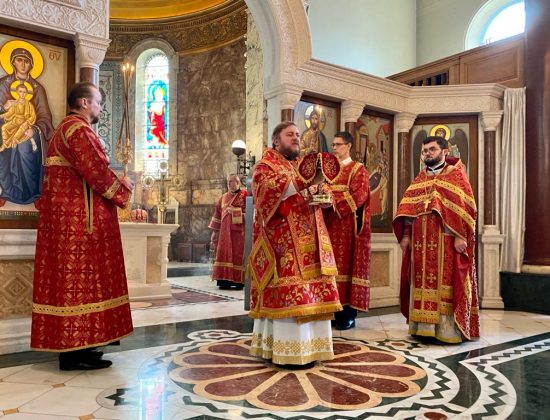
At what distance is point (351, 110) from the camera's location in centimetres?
718

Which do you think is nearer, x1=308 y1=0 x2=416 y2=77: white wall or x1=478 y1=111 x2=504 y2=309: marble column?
x1=478 y1=111 x2=504 y2=309: marble column

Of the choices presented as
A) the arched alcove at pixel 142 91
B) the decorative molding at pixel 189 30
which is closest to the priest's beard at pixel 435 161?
the decorative molding at pixel 189 30

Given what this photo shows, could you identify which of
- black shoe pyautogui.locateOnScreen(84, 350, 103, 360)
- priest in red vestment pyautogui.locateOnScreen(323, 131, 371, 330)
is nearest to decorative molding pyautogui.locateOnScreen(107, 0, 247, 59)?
priest in red vestment pyautogui.locateOnScreen(323, 131, 371, 330)

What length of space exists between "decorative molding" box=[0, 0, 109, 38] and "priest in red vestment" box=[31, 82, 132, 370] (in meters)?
1.08

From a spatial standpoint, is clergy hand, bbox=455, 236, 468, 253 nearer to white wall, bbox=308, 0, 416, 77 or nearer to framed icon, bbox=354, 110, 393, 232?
framed icon, bbox=354, 110, 393, 232

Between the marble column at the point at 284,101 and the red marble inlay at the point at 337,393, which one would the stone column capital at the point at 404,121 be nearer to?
the marble column at the point at 284,101

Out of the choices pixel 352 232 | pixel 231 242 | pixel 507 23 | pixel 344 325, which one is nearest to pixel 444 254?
pixel 352 232

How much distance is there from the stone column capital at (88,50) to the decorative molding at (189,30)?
10.7 meters

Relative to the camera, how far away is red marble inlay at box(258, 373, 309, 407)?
3.27 metres

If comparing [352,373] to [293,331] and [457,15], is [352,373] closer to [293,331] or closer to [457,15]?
[293,331]

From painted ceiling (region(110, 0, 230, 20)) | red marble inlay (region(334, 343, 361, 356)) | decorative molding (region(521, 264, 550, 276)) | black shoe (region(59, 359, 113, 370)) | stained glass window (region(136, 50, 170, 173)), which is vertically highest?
painted ceiling (region(110, 0, 230, 20))

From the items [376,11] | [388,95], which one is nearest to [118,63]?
[376,11]

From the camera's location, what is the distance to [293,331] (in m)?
→ 4.01

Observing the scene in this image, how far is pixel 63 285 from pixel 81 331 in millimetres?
368
